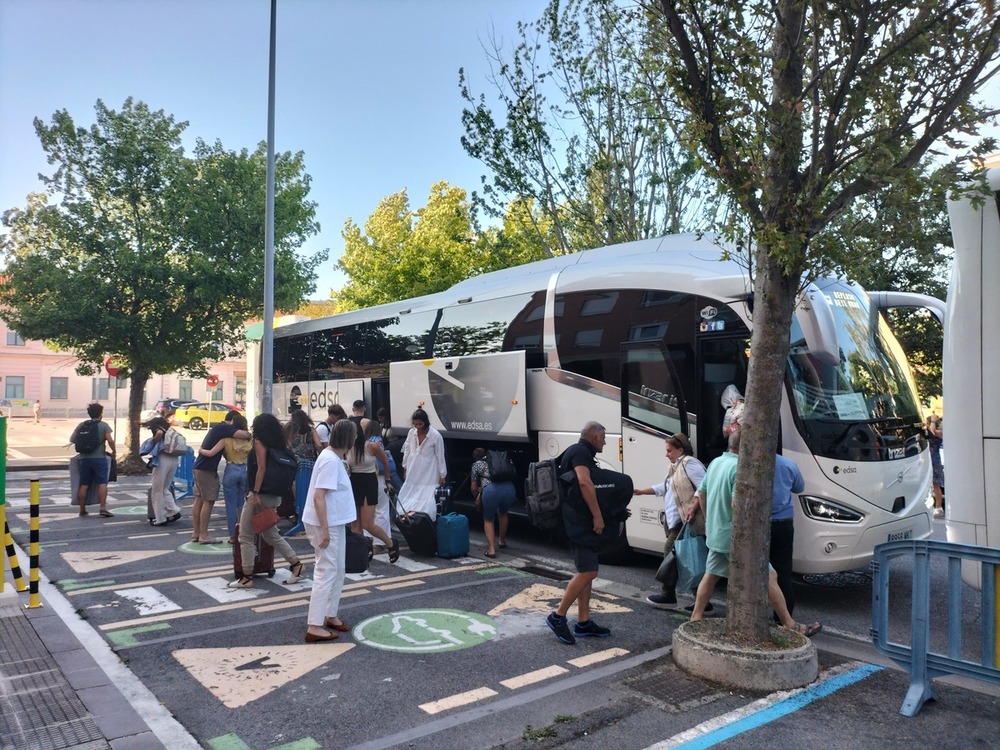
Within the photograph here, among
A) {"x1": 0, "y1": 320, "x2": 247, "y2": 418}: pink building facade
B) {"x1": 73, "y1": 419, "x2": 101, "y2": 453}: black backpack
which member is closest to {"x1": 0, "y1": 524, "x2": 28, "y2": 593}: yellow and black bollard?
{"x1": 73, "y1": 419, "x2": 101, "y2": 453}: black backpack

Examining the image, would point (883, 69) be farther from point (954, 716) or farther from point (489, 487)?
point (489, 487)

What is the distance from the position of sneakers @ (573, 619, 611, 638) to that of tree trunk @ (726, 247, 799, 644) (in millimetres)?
1177

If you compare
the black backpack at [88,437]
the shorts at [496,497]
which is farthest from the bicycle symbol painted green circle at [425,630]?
the black backpack at [88,437]

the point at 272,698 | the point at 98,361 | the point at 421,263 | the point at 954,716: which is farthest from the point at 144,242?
the point at 954,716

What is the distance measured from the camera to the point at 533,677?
17.4 ft

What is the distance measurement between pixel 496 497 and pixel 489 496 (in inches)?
3.5

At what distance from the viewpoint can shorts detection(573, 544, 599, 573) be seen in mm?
5934

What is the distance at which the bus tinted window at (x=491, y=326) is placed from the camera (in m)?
10.2

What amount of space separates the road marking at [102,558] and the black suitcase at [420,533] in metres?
3.07

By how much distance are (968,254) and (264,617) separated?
251 inches

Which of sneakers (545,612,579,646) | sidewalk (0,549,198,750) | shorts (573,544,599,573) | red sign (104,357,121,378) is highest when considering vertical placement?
red sign (104,357,121,378)

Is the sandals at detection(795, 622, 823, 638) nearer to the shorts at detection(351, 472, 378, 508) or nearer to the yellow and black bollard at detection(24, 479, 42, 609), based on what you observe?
the shorts at detection(351, 472, 378, 508)

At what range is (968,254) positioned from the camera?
5590 millimetres

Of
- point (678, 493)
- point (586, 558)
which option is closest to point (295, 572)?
point (586, 558)
